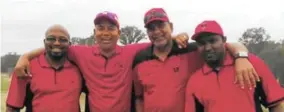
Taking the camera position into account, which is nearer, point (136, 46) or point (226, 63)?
point (226, 63)

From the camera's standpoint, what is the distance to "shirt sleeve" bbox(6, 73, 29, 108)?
19.1 ft

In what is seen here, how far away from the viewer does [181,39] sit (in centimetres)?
563

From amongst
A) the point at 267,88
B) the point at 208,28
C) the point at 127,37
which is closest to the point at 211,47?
the point at 208,28

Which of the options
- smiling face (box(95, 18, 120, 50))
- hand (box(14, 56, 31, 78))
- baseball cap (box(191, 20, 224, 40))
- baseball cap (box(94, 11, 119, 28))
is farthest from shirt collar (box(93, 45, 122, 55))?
baseball cap (box(191, 20, 224, 40))

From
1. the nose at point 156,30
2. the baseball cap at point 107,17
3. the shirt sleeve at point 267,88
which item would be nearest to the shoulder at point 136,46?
the baseball cap at point 107,17

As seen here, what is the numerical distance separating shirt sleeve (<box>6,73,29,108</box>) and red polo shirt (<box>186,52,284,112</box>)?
80.9 inches

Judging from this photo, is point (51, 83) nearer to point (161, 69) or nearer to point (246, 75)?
point (161, 69)

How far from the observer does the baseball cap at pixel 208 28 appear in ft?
17.0

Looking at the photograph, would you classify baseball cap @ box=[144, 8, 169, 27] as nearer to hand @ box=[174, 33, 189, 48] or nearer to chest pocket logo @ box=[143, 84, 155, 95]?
hand @ box=[174, 33, 189, 48]

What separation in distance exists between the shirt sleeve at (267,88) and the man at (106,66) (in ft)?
3.54

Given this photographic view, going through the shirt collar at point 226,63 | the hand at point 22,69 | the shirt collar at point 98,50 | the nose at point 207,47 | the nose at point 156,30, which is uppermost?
the nose at point 156,30

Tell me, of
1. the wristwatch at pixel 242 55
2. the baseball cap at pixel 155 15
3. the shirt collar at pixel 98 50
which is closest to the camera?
the wristwatch at pixel 242 55

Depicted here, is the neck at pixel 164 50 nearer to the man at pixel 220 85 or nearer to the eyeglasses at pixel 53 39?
the man at pixel 220 85

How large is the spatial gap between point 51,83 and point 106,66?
71cm
